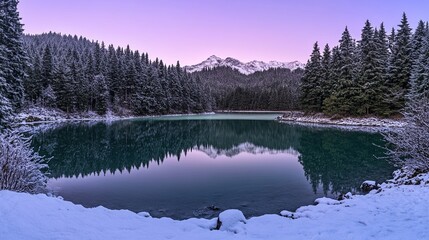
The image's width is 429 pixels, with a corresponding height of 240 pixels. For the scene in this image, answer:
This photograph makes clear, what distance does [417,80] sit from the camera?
117 feet

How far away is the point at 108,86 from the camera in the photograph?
242 ft

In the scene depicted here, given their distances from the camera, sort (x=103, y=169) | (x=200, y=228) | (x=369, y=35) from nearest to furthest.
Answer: (x=200, y=228), (x=103, y=169), (x=369, y=35)

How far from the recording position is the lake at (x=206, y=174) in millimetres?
11391

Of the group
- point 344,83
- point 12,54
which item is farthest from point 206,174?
point 344,83

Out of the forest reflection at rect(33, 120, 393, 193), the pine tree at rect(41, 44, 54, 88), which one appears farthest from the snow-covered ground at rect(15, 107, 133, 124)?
the forest reflection at rect(33, 120, 393, 193)

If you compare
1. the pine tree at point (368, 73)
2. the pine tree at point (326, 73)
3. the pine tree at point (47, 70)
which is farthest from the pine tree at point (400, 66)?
the pine tree at point (47, 70)

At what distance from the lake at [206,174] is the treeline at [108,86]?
1493 inches

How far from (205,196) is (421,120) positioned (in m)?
9.48

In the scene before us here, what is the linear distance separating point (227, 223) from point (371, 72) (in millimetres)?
43469

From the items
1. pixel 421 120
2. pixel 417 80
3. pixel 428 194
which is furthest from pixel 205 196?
pixel 417 80

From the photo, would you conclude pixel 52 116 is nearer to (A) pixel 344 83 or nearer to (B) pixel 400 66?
(A) pixel 344 83

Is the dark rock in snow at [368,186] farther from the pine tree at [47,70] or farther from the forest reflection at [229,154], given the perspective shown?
the pine tree at [47,70]

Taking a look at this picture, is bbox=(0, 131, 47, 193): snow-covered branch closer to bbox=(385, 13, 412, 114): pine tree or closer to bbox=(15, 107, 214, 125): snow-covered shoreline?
bbox=(15, 107, 214, 125): snow-covered shoreline

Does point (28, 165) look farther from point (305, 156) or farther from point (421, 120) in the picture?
point (305, 156)
